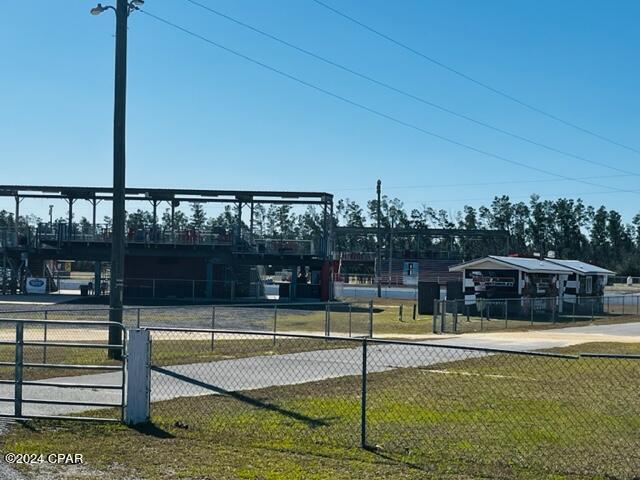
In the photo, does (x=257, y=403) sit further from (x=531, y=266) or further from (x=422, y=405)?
(x=531, y=266)

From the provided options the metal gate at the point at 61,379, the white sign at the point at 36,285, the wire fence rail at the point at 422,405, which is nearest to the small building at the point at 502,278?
the wire fence rail at the point at 422,405

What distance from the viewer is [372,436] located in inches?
386

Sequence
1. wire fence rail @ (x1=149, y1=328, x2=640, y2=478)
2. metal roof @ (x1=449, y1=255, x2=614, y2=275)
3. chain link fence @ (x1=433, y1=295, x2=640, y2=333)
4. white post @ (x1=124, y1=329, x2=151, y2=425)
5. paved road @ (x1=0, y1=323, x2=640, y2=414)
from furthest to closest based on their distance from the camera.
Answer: metal roof @ (x1=449, y1=255, x2=614, y2=275) < chain link fence @ (x1=433, y1=295, x2=640, y2=333) < paved road @ (x1=0, y1=323, x2=640, y2=414) < white post @ (x1=124, y1=329, x2=151, y2=425) < wire fence rail @ (x1=149, y1=328, x2=640, y2=478)

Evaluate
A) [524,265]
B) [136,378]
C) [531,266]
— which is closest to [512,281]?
[524,265]

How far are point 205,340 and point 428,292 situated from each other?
2347cm

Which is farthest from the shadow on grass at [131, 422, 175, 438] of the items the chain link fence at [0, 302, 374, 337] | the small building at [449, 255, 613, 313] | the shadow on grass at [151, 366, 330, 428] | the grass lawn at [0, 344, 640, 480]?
the small building at [449, 255, 613, 313]

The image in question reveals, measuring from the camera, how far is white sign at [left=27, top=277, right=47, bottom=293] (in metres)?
59.2

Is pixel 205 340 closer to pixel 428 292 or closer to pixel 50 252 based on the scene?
pixel 428 292

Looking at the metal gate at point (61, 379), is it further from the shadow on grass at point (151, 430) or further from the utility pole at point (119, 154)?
the utility pole at point (119, 154)

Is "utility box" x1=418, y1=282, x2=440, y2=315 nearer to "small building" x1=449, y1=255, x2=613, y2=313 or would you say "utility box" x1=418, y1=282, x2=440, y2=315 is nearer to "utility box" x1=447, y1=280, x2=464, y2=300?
"small building" x1=449, y1=255, x2=613, y2=313

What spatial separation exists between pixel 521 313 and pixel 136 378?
35104 mm

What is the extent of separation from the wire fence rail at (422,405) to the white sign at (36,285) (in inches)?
1668

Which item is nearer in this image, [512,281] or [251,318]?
[251,318]

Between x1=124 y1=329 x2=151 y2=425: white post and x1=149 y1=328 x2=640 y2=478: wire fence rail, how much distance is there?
1.23 feet
